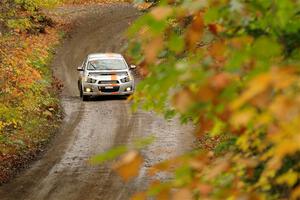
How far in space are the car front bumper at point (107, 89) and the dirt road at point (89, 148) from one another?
35 centimetres

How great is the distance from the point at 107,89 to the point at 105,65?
3.56 feet

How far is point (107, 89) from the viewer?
22641 millimetres

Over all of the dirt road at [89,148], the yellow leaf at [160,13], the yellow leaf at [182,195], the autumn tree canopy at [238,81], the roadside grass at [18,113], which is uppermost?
the yellow leaf at [160,13]

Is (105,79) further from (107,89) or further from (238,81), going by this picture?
(238,81)

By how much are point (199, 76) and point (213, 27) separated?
1.05 meters

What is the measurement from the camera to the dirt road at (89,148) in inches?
484

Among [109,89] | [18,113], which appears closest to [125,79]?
[109,89]

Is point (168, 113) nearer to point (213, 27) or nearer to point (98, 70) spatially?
point (213, 27)

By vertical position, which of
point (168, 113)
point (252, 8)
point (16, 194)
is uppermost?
point (252, 8)

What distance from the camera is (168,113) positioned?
6.66 meters

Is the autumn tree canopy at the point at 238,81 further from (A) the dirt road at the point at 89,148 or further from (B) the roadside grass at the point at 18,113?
(B) the roadside grass at the point at 18,113

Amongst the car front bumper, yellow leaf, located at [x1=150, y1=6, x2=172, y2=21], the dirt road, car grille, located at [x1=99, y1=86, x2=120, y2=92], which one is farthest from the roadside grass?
yellow leaf, located at [x1=150, y1=6, x2=172, y2=21]

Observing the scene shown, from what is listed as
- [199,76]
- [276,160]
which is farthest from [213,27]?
[276,160]

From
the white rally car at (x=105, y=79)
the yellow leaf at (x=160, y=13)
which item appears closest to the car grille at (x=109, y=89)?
the white rally car at (x=105, y=79)
